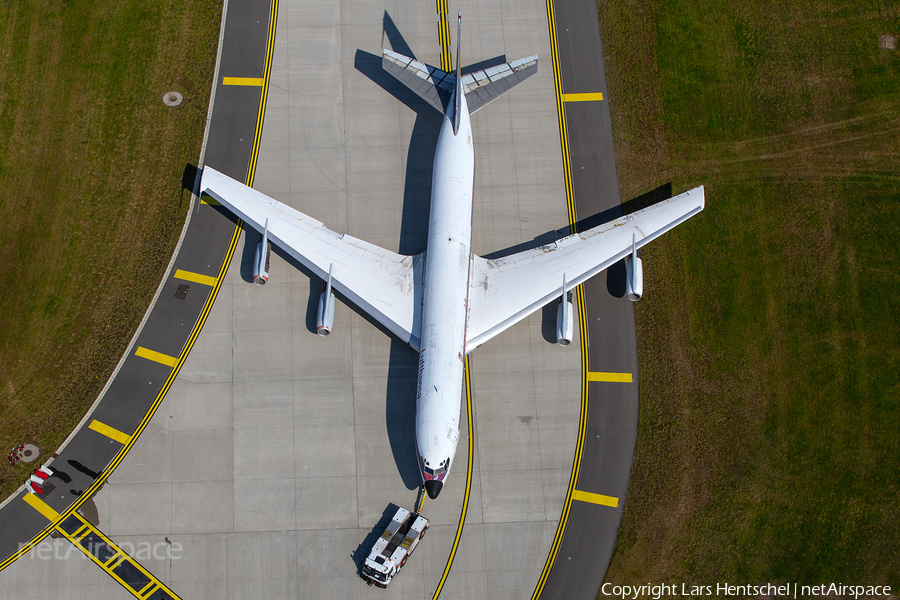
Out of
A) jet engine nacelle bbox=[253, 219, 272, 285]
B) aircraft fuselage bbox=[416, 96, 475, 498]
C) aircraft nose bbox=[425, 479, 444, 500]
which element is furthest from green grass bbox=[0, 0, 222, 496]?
aircraft nose bbox=[425, 479, 444, 500]

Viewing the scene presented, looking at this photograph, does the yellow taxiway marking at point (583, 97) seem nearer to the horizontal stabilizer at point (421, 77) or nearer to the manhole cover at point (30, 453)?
the horizontal stabilizer at point (421, 77)

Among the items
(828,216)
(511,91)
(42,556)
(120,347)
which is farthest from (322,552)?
(828,216)

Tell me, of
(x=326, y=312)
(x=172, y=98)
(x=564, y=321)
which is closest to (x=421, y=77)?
(x=326, y=312)

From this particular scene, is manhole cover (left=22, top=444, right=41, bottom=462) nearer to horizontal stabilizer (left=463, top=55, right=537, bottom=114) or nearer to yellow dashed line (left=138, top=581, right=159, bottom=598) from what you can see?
yellow dashed line (left=138, top=581, right=159, bottom=598)

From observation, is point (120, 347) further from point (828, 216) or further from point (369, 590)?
point (828, 216)

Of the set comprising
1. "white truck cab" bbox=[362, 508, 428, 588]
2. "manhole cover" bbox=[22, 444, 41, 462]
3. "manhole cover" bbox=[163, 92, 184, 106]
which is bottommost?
"white truck cab" bbox=[362, 508, 428, 588]

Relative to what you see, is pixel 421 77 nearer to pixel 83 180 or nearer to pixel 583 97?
pixel 583 97
